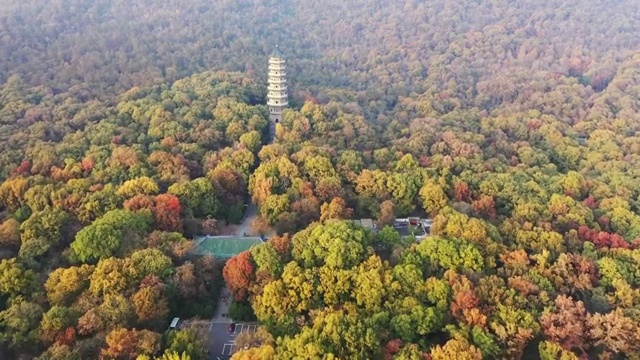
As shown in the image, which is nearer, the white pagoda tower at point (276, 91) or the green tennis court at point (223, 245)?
the green tennis court at point (223, 245)

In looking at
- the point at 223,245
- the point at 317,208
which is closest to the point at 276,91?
the point at 317,208

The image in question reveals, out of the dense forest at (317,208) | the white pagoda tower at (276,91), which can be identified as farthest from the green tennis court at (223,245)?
the white pagoda tower at (276,91)

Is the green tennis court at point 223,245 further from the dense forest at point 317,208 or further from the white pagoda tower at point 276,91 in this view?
the white pagoda tower at point 276,91

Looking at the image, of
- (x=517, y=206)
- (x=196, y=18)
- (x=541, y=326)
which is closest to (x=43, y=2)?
(x=196, y=18)

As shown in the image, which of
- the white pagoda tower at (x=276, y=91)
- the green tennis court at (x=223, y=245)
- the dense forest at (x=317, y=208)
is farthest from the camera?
the white pagoda tower at (x=276, y=91)

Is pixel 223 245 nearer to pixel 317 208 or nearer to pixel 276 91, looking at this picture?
pixel 317 208

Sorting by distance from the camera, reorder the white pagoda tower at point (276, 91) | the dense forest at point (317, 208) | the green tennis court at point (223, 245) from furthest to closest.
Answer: the white pagoda tower at point (276, 91)
the green tennis court at point (223, 245)
the dense forest at point (317, 208)

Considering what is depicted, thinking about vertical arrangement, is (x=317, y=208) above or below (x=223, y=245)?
above
